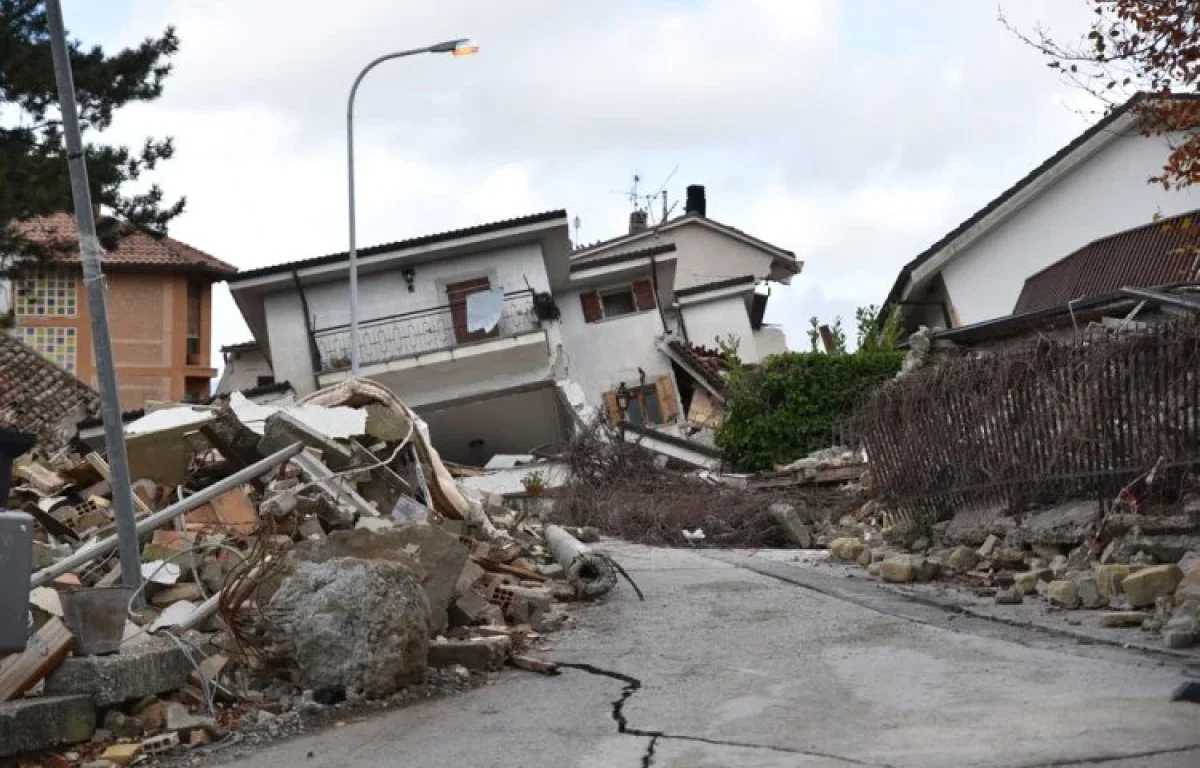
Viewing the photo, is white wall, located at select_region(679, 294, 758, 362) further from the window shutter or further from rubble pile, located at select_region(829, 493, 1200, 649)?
rubble pile, located at select_region(829, 493, 1200, 649)

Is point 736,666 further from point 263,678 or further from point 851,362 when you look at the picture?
point 851,362

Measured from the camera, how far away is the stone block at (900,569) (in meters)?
12.7

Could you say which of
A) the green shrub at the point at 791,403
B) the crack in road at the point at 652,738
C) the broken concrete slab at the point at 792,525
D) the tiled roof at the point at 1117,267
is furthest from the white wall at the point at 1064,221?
the crack in road at the point at 652,738

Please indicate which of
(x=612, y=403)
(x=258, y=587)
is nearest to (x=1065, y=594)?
→ (x=258, y=587)

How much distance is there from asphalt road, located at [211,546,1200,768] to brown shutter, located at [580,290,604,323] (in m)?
30.7

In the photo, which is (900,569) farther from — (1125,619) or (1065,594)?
(1125,619)

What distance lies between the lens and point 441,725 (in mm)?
7500

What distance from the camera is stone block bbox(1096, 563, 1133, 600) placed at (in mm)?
9922

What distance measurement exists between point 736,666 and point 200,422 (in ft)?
18.7

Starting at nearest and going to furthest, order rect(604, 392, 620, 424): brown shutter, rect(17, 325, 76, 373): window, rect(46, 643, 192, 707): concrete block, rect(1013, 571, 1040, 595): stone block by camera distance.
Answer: rect(46, 643, 192, 707): concrete block → rect(1013, 571, 1040, 595): stone block → rect(604, 392, 620, 424): brown shutter → rect(17, 325, 76, 373): window

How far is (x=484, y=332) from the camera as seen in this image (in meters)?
37.2

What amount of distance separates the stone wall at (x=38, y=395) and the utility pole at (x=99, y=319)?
20973mm

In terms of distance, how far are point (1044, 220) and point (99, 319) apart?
28.2 m

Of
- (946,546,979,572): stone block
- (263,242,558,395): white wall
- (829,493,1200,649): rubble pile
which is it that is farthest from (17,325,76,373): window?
(946,546,979,572): stone block
